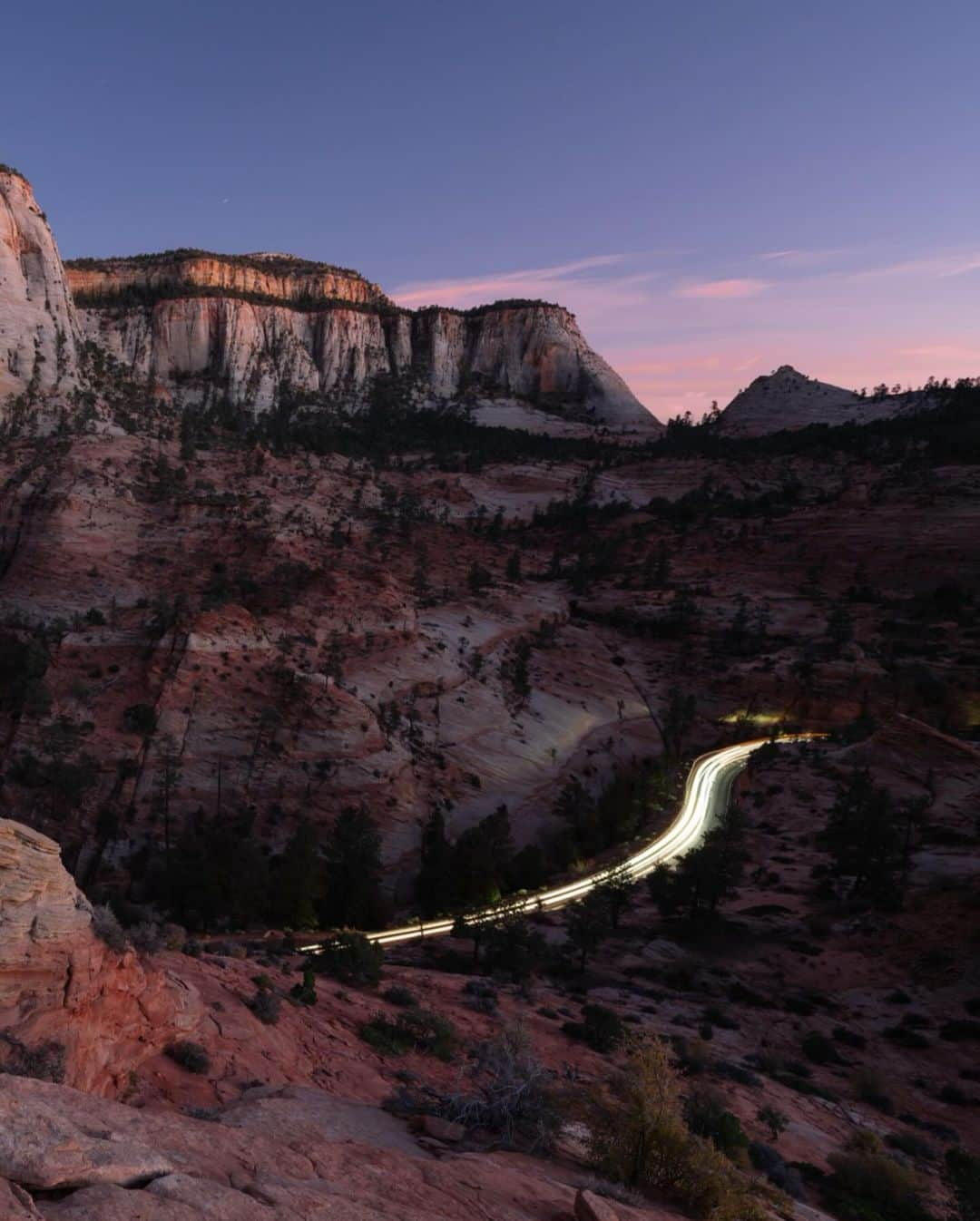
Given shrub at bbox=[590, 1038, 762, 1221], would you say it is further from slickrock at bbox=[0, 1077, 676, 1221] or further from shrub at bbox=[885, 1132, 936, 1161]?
shrub at bbox=[885, 1132, 936, 1161]

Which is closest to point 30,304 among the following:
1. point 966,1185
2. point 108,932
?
point 108,932

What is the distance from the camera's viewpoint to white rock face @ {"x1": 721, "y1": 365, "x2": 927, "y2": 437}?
13725 cm

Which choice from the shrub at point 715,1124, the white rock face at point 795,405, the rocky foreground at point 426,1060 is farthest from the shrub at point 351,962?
the white rock face at point 795,405

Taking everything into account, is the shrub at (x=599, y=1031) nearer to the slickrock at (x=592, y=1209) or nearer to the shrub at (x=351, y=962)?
the shrub at (x=351, y=962)

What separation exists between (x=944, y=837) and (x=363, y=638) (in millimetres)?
37415

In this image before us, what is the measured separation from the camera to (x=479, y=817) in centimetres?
4406

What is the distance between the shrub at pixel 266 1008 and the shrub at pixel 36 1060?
576 cm

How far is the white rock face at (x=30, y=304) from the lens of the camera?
3066 inches

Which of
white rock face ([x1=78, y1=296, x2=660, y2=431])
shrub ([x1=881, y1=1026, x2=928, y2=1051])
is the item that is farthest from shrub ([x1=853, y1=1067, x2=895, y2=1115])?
white rock face ([x1=78, y1=296, x2=660, y2=431])

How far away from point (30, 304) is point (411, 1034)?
97698 mm

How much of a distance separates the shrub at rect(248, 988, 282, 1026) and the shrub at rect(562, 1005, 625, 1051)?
28.7 ft

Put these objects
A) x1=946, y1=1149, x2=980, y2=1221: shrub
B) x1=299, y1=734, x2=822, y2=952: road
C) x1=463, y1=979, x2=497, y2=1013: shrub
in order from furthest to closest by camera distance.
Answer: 1. x1=299, y1=734, x2=822, y2=952: road
2. x1=463, y1=979, x2=497, y2=1013: shrub
3. x1=946, y1=1149, x2=980, y2=1221: shrub

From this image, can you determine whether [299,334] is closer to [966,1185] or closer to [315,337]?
[315,337]

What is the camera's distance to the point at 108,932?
11.5 metres
